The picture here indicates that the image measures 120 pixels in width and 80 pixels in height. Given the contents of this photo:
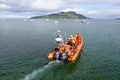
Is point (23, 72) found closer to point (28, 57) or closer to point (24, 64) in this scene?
point (24, 64)

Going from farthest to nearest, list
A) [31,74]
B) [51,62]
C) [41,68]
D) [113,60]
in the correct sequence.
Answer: [113,60], [51,62], [41,68], [31,74]

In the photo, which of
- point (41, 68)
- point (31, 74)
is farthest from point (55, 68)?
point (31, 74)

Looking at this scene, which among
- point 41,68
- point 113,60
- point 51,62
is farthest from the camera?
point 113,60

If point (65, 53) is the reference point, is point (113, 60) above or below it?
below

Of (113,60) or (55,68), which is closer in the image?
(55,68)

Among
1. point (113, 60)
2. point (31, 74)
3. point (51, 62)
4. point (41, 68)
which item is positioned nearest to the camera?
point (31, 74)

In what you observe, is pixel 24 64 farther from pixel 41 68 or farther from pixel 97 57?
pixel 97 57

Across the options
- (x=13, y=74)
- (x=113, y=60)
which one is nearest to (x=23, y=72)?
(x=13, y=74)

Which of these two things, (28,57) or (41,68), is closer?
(41,68)

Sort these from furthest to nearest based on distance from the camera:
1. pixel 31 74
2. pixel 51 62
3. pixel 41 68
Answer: pixel 51 62
pixel 41 68
pixel 31 74
